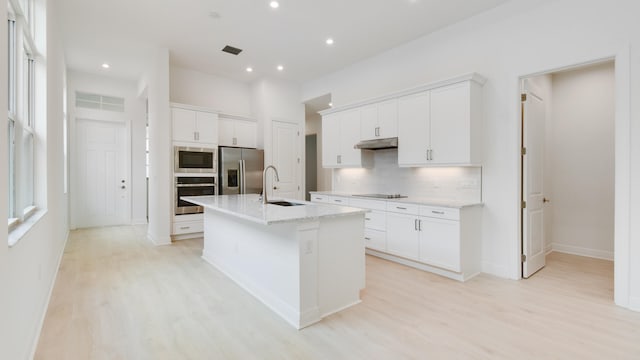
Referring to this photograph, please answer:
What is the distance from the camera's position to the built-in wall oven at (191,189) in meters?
5.43

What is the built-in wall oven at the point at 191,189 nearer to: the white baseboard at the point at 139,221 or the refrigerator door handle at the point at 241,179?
the refrigerator door handle at the point at 241,179

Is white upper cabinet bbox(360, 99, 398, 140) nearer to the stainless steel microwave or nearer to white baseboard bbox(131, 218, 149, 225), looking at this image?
the stainless steel microwave

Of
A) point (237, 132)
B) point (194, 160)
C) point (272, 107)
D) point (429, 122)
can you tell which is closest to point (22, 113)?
point (194, 160)

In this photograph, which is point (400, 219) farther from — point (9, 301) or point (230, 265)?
point (9, 301)

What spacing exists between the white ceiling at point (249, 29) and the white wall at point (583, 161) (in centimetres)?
221

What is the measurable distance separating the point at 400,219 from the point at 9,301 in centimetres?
366

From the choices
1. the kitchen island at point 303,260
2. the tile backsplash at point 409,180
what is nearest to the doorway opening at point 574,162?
the tile backsplash at point 409,180

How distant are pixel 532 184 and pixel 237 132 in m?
5.25

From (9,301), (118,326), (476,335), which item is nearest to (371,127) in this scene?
(476,335)

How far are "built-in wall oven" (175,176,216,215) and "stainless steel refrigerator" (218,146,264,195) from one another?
0.63 ft

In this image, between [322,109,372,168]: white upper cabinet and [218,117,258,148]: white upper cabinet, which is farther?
[218,117,258,148]: white upper cabinet

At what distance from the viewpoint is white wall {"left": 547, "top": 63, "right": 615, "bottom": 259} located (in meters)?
4.32

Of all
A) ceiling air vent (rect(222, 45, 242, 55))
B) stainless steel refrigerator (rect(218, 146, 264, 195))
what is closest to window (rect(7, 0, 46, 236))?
ceiling air vent (rect(222, 45, 242, 55))

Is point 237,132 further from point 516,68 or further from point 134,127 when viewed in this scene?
point 516,68
